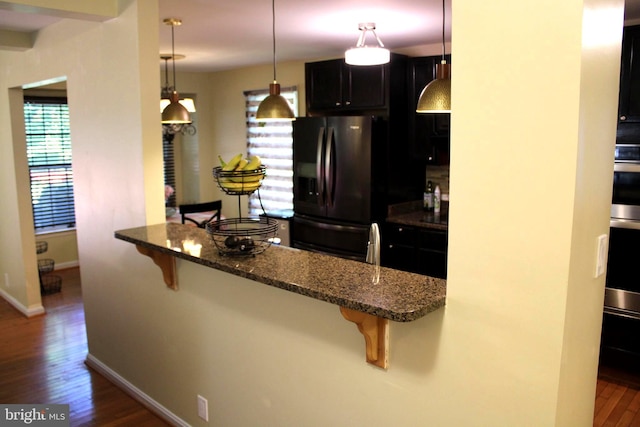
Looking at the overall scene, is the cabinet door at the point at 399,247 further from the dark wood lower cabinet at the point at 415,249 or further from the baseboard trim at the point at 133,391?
the baseboard trim at the point at 133,391

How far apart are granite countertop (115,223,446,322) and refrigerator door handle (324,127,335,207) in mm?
2170

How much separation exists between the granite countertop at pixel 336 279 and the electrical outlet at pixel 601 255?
0.44 m

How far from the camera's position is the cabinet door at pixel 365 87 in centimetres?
441


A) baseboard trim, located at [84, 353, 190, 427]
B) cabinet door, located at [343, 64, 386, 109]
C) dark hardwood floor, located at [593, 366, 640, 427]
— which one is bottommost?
dark hardwood floor, located at [593, 366, 640, 427]

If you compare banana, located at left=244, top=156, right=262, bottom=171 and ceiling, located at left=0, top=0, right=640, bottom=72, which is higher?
ceiling, located at left=0, top=0, right=640, bottom=72

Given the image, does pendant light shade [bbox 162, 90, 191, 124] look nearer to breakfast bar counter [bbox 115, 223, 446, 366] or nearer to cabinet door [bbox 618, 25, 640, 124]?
breakfast bar counter [bbox 115, 223, 446, 366]

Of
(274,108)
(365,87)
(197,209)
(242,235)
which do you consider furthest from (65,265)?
(242,235)

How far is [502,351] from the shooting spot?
1.42 m

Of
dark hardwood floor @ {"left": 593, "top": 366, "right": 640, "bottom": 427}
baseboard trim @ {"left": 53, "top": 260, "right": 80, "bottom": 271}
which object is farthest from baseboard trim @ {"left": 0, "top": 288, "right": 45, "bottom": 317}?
dark hardwood floor @ {"left": 593, "top": 366, "right": 640, "bottom": 427}

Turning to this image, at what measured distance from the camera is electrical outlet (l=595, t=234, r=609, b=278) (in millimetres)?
1512

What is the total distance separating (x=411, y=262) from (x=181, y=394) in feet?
7.26

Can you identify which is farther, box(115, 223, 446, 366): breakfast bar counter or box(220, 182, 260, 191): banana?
box(220, 182, 260, 191): banana

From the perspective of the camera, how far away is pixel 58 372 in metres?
3.60

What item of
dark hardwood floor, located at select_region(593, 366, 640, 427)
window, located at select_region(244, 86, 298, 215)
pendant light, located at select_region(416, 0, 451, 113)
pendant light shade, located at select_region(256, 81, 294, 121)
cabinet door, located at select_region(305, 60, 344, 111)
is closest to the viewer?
pendant light, located at select_region(416, 0, 451, 113)
